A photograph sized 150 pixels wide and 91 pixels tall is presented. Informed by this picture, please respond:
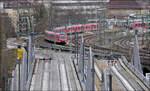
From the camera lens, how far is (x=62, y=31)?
25.0 m

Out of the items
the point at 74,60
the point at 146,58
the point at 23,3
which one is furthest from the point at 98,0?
the point at 74,60

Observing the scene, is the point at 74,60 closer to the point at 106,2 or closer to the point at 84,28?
the point at 84,28

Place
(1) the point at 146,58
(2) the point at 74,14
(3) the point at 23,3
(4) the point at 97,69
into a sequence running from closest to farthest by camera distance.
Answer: (4) the point at 97,69 → (1) the point at 146,58 → (3) the point at 23,3 → (2) the point at 74,14

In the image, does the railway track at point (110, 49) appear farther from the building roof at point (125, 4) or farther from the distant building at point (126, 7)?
the building roof at point (125, 4)

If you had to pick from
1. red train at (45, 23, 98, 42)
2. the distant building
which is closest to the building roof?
the distant building

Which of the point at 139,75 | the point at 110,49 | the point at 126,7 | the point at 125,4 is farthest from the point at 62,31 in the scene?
the point at 125,4

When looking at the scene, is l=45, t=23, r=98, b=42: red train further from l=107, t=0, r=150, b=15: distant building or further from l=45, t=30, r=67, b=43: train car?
l=107, t=0, r=150, b=15: distant building

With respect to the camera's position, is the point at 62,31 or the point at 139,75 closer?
the point at 139,75

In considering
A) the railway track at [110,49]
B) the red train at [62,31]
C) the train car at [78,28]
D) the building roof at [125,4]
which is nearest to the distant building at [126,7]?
the building roof at [125,4]

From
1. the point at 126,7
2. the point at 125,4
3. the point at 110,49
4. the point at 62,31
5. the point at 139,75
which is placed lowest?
the point at 110,49

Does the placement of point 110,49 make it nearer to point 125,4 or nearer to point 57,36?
point 57,36

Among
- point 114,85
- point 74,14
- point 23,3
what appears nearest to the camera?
point 114,85

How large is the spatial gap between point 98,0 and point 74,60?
82.6 feet

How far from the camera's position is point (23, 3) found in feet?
99.0
